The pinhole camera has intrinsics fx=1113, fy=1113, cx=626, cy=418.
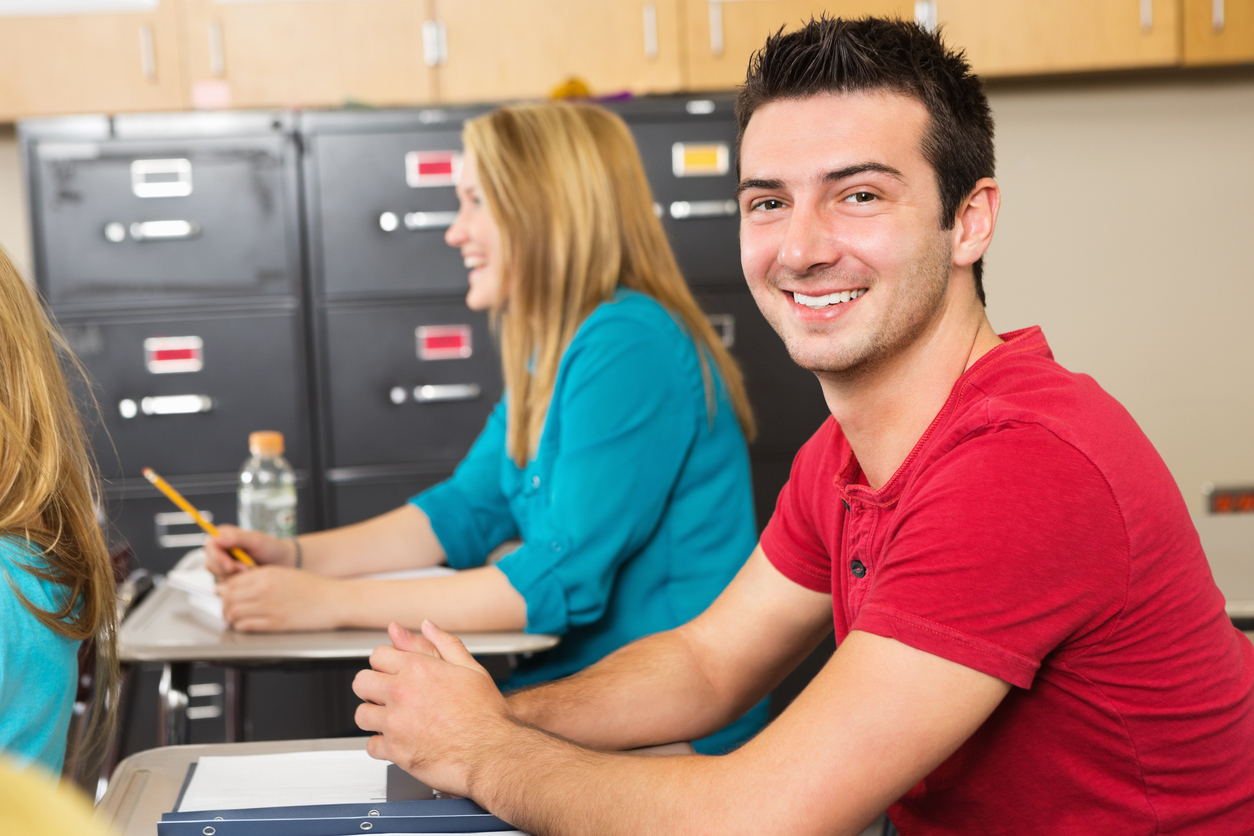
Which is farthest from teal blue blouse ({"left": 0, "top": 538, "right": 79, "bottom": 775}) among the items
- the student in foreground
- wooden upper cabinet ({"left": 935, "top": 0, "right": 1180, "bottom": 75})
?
wooden upper cabinet ({"left": 935, "top": 0, "right": 1180, "bottom": 75})

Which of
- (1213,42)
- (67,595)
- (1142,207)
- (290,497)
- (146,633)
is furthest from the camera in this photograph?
(1142,207)

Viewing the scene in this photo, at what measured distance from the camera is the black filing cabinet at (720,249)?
266 cm

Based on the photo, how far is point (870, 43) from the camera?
100 cm

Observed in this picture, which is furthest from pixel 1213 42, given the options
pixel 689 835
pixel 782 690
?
pixel 689 835

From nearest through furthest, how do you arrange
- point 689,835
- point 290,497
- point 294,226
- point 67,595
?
point 689,835, point 67,595, point 290,497, point 294,226

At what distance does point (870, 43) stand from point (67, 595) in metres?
0.87

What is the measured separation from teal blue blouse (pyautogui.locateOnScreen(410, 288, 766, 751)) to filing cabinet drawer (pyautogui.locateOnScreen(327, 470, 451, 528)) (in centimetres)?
101

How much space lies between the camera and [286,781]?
943mm

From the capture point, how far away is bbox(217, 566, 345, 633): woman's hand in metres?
1.44

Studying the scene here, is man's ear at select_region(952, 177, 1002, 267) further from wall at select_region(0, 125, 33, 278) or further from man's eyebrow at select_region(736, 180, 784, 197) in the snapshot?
wall at select_region(0, 125, 33, 278)

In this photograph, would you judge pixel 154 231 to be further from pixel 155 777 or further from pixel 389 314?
pixel 155 777

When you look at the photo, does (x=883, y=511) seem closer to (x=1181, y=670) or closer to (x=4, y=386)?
(x=1181, y=670)

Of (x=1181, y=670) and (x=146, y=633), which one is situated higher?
(x=1181, y=670)

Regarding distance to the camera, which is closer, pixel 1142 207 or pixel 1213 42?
pixel 1213 42
